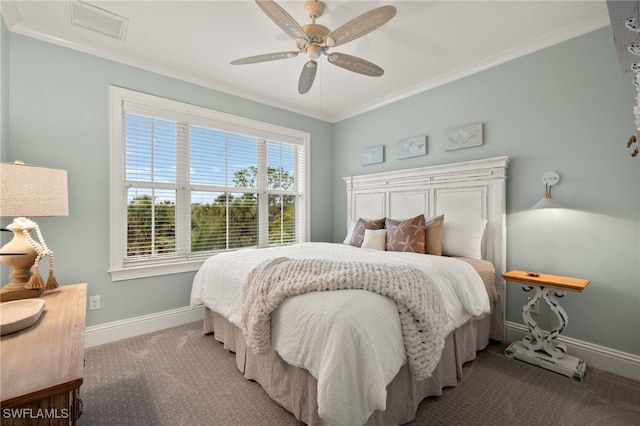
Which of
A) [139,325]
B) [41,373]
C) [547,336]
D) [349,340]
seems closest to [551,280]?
[547,336]

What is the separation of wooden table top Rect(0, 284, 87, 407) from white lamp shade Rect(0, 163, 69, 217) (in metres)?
0.57

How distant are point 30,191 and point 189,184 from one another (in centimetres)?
168

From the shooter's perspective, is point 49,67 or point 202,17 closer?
point 202,17

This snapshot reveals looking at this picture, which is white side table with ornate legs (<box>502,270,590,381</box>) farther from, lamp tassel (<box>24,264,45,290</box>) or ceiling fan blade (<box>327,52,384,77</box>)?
lamp tassel (<box>24,264,45,290</box>)

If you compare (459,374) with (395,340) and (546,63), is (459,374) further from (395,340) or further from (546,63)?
(546,63)

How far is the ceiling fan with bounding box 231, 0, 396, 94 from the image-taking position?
1715mm

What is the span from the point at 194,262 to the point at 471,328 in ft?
9.04

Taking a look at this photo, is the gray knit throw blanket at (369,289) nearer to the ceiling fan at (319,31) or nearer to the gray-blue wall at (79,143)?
the ceiling fan at (319,31)

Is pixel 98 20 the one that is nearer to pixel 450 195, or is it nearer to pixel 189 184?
pixel 189 184

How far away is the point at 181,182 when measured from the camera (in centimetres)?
315

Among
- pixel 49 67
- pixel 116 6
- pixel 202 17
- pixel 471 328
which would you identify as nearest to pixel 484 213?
pixel 471 328

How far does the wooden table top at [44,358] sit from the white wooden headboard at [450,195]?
9.94 ft

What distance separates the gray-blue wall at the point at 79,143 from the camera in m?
2.33

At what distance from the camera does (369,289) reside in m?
1.50
